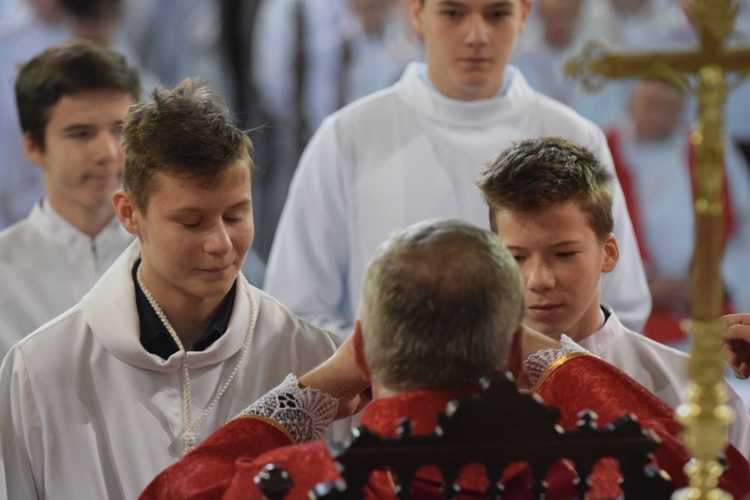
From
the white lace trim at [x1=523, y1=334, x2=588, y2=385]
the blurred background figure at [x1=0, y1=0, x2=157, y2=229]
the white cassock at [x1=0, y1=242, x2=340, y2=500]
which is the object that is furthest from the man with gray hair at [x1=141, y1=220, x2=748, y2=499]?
the blurred background figure at [x1=0, y1=0, x2=157, y2=229]

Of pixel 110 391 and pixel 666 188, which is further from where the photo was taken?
pixel 666 188

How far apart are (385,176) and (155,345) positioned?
180 centimetres

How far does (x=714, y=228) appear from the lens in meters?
1.70

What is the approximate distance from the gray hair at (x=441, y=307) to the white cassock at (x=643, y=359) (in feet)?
3.82

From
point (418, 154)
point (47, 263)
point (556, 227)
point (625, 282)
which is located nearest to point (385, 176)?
point (418, 154)

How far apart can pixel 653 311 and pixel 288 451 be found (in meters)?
4.52

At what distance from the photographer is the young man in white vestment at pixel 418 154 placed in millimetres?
4363

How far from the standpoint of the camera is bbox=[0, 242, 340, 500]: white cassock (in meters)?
2.83

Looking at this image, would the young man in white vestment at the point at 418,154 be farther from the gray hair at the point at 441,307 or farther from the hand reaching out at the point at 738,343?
the gray hair at the point at 441,307

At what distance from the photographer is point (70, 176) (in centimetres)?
439

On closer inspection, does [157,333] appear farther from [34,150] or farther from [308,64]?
[308,64]

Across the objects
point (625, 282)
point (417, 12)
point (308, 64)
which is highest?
point (417, 12)

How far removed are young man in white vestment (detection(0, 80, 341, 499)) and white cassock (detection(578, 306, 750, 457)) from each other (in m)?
0.64

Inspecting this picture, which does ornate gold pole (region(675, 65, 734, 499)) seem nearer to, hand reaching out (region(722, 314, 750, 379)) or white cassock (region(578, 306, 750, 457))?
hand reaching out (region(722, 314, 750, 379))
